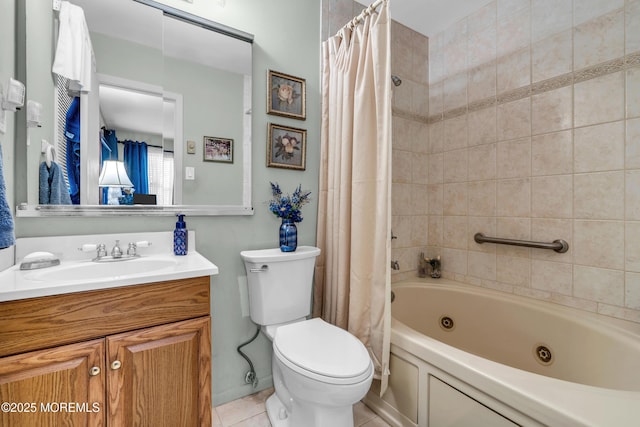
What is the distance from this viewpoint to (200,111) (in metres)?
1.51

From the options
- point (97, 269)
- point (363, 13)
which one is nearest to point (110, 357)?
point (97, 269)

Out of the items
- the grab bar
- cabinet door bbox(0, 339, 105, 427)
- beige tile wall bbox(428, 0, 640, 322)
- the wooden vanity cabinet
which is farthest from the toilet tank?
the grab bar

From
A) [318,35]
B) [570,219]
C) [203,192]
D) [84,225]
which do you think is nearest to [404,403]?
[570,219]

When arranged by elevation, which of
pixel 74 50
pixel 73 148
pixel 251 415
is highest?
pixel 74 50

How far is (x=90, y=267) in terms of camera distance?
45.2 inches

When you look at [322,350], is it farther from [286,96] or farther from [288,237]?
[286,96]

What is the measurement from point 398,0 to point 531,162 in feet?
4.54

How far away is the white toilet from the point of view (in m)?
1.04

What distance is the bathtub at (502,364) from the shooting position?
0.89 metres

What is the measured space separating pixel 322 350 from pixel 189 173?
1082 millimetres

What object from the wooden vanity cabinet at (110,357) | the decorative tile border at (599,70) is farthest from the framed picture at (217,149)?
the decorative tile border at (599,70)

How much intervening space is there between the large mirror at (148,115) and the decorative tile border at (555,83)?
1551 millimetres

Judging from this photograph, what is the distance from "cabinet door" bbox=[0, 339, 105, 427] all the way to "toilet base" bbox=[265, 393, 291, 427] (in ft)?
2.51

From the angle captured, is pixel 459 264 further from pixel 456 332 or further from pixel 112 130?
pixel 112 130
